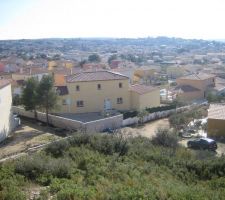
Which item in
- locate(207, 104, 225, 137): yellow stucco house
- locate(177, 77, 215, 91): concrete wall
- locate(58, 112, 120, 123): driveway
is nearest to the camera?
locate(207, 104, 225, 137): yellow stucco house

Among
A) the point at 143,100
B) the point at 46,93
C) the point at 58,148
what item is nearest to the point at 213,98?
the point at 143,100

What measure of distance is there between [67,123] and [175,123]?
9612 millimetres

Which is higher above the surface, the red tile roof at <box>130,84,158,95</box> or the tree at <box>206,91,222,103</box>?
the red tile roof at <box>130,84,158,95</box>

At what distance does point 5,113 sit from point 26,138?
275 cm

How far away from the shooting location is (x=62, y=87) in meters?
41.4

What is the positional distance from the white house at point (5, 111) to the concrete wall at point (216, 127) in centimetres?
1635

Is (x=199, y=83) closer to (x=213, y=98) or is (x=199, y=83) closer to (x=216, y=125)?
(x=213, y=98)

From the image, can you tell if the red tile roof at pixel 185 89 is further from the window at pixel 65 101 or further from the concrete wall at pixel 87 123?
the concrete wall at pixel 87 123

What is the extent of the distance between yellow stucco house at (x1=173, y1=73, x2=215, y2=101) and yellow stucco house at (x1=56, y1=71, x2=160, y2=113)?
15.2m

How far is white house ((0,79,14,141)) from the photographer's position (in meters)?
28.6

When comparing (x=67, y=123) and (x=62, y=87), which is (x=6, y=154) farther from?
(x=62, y=87)

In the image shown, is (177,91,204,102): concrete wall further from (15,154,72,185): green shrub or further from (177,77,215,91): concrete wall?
(15,154,72,185): green shrub

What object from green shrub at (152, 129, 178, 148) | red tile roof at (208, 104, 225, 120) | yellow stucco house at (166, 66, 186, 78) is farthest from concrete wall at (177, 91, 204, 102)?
yellow stucco house at (166, 66, 186, 78)

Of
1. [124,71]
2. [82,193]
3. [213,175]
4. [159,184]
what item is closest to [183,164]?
[213,175]
